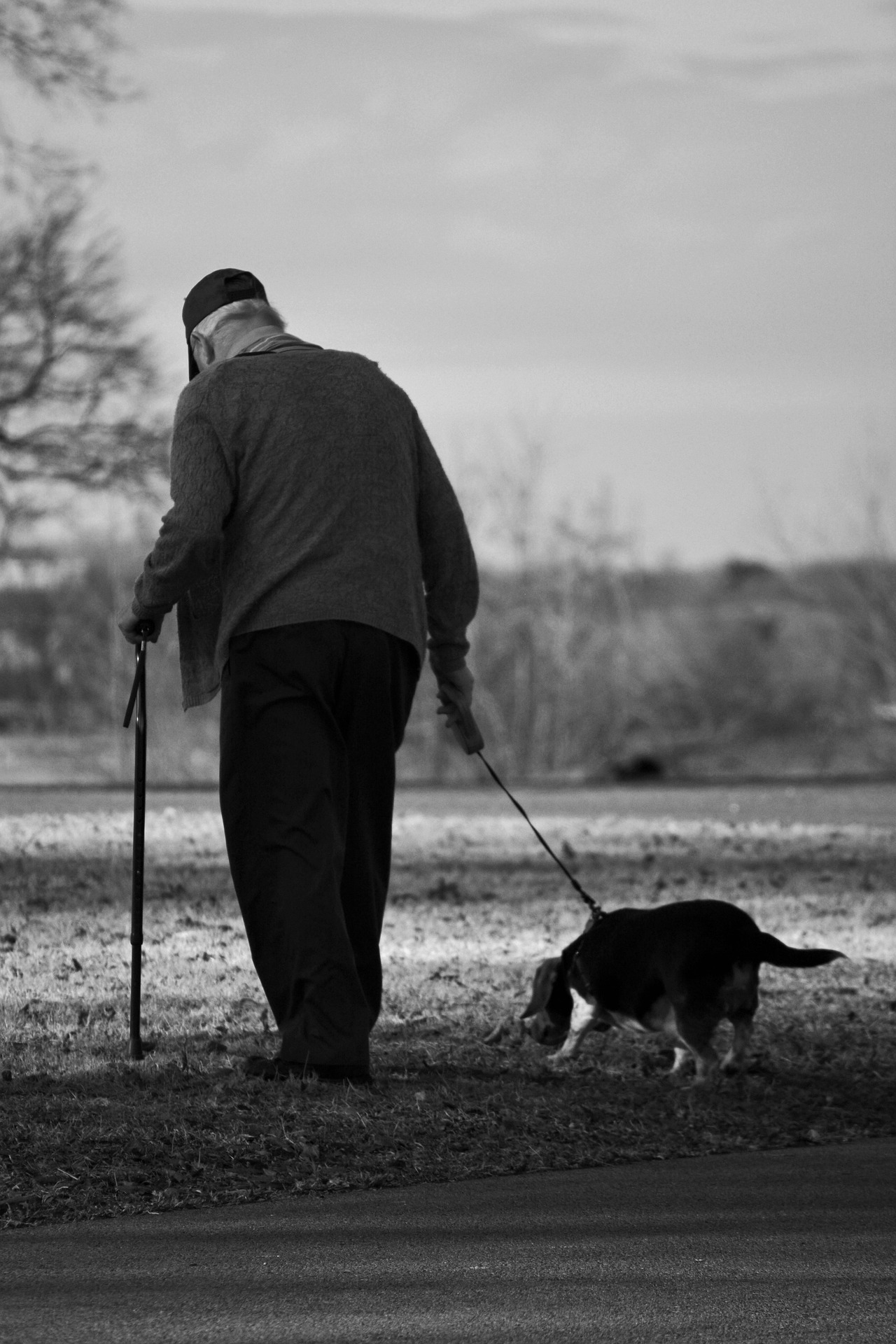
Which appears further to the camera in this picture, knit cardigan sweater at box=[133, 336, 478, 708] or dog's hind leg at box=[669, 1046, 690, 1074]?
A: dog's hind leg at box=[669, 1046, 690, 1074]

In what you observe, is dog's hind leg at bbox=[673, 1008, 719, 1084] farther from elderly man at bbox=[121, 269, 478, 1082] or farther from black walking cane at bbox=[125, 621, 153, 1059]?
black walking cane at bbox=[125, 621, 153, 1059]

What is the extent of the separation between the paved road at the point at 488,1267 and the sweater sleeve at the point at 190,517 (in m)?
1.71

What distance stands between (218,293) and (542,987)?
2376 millimetres

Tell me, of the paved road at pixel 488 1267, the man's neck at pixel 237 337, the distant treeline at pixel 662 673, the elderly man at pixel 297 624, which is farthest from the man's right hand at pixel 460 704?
the distant treeline at pixel 662 673

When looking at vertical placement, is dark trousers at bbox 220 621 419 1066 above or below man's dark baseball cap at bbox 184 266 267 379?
below

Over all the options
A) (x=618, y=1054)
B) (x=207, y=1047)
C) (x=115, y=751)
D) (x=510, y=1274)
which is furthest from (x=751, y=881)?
(x=115, y=751)

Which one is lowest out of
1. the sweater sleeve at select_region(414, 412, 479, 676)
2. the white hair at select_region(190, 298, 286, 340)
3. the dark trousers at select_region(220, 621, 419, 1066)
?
the dark trousers at select_region(220, 621, 419, 1066)

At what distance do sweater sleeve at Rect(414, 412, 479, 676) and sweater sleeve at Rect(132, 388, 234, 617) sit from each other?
0.62 meters

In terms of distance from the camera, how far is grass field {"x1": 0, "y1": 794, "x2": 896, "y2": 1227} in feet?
14.0

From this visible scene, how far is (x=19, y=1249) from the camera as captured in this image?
364 centimetres

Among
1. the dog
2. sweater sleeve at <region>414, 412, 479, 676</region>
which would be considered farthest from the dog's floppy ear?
sweater sleeve at <region>414, 412, 479, 676</region>

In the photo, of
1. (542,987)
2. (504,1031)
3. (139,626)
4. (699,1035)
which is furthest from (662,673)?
(139,626)

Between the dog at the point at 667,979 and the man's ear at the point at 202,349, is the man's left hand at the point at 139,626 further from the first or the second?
the dog at the point at 667,979

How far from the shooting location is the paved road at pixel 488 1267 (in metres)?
3.29
